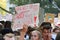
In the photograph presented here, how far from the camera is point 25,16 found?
6.88m

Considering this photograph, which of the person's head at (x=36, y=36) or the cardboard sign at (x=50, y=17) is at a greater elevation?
the person's head at (x=36, y=36)

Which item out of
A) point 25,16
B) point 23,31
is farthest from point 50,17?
point 23,31

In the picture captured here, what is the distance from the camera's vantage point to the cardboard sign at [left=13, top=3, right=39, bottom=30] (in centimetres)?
672

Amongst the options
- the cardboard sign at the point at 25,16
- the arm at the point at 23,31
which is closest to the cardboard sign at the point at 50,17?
the cardboard sign at the point at 25,16

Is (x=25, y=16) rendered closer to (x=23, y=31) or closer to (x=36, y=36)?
(x=23, y=31)

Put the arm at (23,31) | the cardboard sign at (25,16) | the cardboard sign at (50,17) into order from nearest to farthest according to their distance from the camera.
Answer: the arm at (23,31), the cardboard sign at (25,16), the cardboard sign at (50,17)

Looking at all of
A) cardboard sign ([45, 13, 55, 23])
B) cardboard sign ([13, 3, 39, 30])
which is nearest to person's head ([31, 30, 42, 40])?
cardboard sign ([13, 3, 39, 30])

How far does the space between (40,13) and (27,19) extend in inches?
30.0

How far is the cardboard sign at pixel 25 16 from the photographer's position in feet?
22.0

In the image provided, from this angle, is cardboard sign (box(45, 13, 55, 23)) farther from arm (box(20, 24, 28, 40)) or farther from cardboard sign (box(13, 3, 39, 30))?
arm (box(20, 24, 28, 40))

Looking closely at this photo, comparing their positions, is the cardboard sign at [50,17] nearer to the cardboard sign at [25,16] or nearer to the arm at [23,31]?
the cardboard sign at [25,16]

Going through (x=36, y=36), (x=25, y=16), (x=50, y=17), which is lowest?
(x=50, y=17)

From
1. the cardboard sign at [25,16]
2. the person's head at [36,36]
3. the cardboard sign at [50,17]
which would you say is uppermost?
the cardboard sign at [25,16]

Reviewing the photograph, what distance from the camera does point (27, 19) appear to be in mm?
6832
